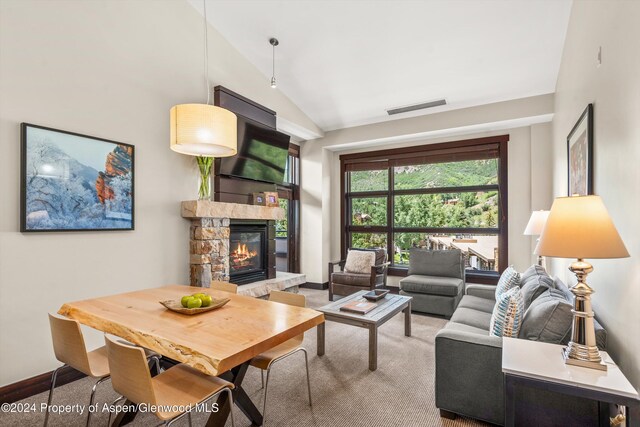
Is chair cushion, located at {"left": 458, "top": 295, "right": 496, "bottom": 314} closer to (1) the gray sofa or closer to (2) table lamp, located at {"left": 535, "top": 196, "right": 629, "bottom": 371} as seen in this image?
(1) the gray sofa

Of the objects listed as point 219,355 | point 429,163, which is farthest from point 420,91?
point 219,355

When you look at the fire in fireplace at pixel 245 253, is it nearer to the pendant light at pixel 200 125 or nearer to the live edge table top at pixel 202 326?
the live edge table top at pixel 202 326

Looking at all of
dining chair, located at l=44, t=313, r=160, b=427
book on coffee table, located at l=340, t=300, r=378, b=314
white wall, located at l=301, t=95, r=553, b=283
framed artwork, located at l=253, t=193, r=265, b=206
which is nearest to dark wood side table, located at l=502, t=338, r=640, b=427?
book on coffee table, located at l=340, t=300, r=378, b=314

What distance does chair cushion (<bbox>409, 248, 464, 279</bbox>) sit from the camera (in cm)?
486

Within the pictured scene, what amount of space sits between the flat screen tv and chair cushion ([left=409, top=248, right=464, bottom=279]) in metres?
2.50

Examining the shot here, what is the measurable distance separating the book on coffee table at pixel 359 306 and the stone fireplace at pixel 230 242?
5.21 ft

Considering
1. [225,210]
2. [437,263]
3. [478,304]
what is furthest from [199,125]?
[437,263]

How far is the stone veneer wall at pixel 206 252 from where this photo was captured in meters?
3.73

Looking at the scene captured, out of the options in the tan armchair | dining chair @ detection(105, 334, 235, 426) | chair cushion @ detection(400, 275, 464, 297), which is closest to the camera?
dining chair @ detection(105, 334, 235, 426)

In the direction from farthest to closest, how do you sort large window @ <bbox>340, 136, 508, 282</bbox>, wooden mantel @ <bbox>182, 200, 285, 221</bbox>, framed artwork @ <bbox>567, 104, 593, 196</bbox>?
large window @ <bbox>340, 136, 508, 282</bbox> → wooden mantel @ <bbox>182, 200, 285, 221</bbox> → framed artwork @ <bbox>567, 104, 593, 196</bbox>

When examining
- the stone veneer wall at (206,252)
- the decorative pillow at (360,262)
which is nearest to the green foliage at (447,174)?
the decorative pillow at (360,262)

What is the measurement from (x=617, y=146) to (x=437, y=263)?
3287 mm

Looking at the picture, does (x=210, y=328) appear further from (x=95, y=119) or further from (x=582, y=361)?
(x=95, y=119)

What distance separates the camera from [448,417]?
2.21m
